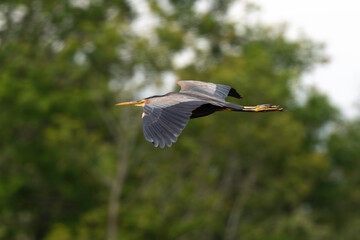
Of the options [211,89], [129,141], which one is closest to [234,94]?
[211,89]

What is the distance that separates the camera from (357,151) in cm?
4259

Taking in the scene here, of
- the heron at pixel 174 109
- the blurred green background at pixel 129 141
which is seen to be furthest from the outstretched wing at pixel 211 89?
the blurred green background at pixel 129 141

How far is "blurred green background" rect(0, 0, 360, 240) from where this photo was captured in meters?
28.0

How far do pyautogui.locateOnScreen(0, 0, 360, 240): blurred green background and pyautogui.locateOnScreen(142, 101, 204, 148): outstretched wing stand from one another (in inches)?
613

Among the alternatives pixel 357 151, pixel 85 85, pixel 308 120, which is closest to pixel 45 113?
pixel 85 85

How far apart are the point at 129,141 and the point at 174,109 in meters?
18.9

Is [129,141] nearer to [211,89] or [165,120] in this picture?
[211,89]

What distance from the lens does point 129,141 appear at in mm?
28031

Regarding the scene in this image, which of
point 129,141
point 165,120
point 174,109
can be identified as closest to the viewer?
point 165,120

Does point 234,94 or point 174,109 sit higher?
point 234,94

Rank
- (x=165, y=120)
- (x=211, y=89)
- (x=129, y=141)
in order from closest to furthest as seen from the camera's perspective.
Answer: (x=165, y=120)
(x=211, y=89)
(x=129, y=141)

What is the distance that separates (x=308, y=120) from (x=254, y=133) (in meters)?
8.97

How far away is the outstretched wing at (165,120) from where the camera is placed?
867 cm

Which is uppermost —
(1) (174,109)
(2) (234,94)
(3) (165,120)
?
(2) (234,94)
